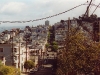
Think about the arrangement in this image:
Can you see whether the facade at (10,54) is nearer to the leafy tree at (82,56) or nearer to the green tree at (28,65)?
the green tree at (28,65)

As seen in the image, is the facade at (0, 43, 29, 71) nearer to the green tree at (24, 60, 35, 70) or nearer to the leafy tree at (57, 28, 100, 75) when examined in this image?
the green tree at (24, 60, 35, 70)

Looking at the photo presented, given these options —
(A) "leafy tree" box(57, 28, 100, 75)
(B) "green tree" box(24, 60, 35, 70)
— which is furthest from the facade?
(A) "leafy tree" box(57, 28, 100, 75)

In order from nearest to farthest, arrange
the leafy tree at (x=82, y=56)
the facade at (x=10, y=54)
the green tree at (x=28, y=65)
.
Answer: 1. the leafy tree at (x=82, y=56)
2. the facade at (x=10, y=54)
3. the green tree at (x=28, y=65)

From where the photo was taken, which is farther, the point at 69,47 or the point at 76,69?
the point at 69,47

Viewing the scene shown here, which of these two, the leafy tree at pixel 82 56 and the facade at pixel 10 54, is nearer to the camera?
the leafy tree at pixel 82 56

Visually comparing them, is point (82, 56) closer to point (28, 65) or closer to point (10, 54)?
point (10, 54)

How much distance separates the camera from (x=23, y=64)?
54000 millimetres

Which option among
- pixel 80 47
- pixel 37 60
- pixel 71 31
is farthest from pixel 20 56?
pixel 80 47

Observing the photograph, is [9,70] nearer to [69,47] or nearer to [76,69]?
[69,47]

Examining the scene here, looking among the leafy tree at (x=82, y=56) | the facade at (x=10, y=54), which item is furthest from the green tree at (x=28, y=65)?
the leafy tree at (x=82, y=56)

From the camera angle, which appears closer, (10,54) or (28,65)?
(10,54)

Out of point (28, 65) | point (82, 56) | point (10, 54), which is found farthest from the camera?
point (28, 65)

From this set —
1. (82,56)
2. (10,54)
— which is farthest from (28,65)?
(82,56)

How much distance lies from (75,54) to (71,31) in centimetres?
669
